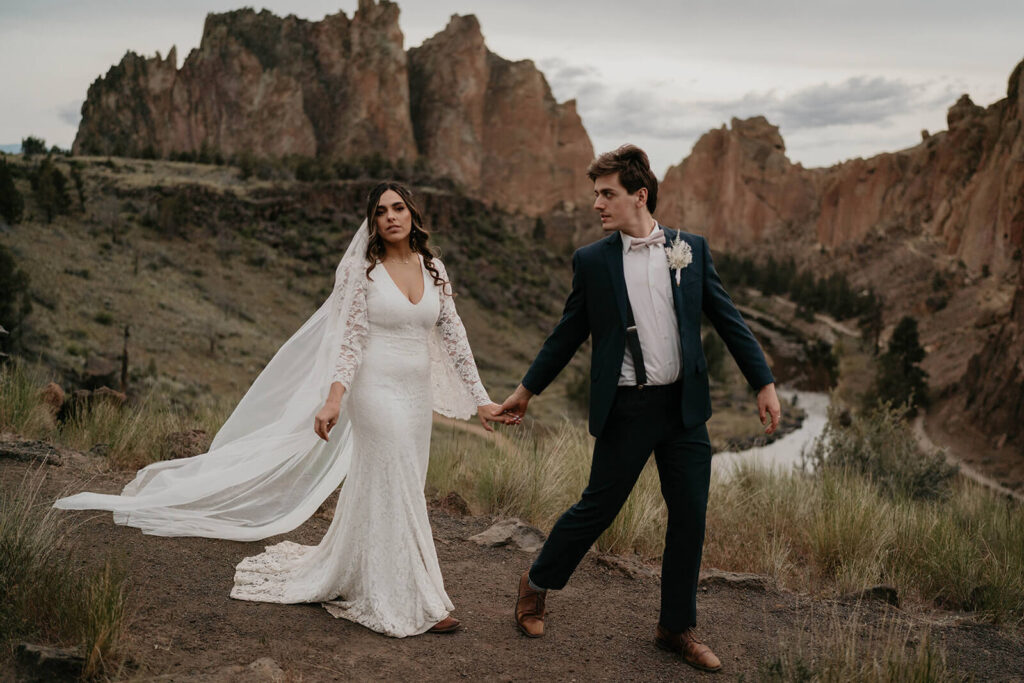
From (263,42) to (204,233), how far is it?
6924 centimetres

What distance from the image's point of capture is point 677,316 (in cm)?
383

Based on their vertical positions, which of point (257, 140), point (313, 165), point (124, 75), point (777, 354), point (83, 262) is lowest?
point (777, 354)

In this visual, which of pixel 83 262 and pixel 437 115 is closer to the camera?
pixel 83 262

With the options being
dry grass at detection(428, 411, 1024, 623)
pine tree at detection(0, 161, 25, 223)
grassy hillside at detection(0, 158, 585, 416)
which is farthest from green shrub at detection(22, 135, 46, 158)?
dry grass at detection(428, 411, 1024, 623)

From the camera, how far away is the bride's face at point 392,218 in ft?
13.9

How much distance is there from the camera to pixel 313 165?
62.6 m

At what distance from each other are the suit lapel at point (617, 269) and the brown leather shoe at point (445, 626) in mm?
1678

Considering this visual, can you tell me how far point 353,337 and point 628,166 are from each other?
1547 millimetres

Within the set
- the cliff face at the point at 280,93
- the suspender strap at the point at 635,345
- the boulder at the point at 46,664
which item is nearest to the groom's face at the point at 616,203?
the suspender strap at the point at 635,345

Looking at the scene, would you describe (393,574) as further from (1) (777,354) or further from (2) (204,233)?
(1) (777,354)

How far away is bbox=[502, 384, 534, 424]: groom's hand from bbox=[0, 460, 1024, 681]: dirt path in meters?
1.07

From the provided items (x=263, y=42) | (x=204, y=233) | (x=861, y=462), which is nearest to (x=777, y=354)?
(x=204, y=233)

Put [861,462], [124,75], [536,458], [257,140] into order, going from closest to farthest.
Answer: [536,458]
[861,462]
[257,140]
[124,75]

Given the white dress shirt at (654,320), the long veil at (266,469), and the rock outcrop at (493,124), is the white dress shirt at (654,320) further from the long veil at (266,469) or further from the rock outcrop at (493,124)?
the rock outcrop at (493,124)
